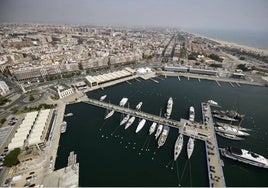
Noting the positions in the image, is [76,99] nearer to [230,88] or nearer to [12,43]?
[230,88]

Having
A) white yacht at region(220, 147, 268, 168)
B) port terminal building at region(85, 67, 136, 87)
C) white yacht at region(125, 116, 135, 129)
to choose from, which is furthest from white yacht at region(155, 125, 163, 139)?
port terminal building at region(85, 67, 136, 87)

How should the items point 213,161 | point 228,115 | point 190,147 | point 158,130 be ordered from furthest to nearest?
point 228,115 < point 158,130 < point 190,147 < point 213,161

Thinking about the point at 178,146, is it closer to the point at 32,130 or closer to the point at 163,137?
the point at 163,137

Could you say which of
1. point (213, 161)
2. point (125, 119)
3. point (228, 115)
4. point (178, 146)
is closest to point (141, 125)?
point (125, 119)

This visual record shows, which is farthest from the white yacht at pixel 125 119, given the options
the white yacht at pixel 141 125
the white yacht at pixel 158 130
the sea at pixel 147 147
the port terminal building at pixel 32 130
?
the port terminal building at pixel 32 130

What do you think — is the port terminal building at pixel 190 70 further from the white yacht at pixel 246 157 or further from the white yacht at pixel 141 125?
the white yacht at pixel 246 157

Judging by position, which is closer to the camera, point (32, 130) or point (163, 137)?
point (32, 130)

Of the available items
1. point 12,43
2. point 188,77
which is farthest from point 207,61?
point 12,43
